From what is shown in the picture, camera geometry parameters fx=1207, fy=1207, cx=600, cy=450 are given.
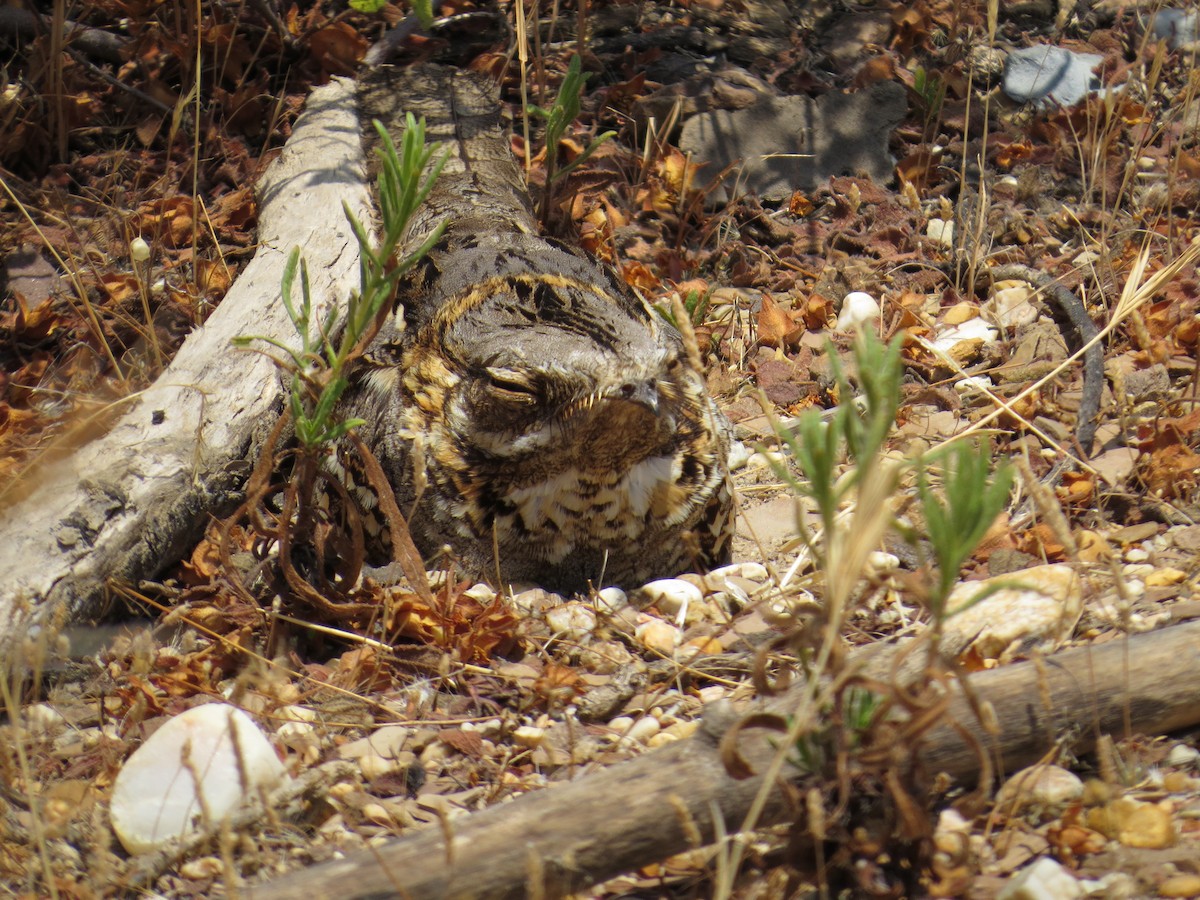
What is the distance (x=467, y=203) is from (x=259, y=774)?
2439 mm

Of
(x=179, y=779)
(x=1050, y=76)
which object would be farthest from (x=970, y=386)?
(x=179, y=779)

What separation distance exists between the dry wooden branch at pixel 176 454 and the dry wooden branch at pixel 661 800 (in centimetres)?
113

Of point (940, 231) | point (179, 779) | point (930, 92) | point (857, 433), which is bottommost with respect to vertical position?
point (179, 779)

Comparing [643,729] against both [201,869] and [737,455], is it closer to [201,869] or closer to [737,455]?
[201,869]

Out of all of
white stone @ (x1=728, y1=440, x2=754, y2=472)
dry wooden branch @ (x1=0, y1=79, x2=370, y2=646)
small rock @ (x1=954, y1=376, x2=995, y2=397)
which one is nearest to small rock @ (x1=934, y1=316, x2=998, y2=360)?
small rock @ (x1=954, y1=376, x2=995, y2=397)

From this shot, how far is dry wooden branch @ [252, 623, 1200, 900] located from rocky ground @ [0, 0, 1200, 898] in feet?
0.24

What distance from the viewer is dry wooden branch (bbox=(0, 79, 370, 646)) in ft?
10.1

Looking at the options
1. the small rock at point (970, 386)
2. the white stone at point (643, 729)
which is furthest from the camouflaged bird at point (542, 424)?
the small rock at point (970, 386)

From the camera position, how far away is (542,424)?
10.3ft

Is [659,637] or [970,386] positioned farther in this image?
[970,386]

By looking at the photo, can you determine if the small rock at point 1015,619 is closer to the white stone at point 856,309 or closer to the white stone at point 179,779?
the white stone at point 179,779

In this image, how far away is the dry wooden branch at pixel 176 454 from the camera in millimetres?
3066

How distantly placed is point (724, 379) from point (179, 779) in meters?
2.55

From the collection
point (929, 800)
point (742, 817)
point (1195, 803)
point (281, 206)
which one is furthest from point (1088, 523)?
point (281, 206)
